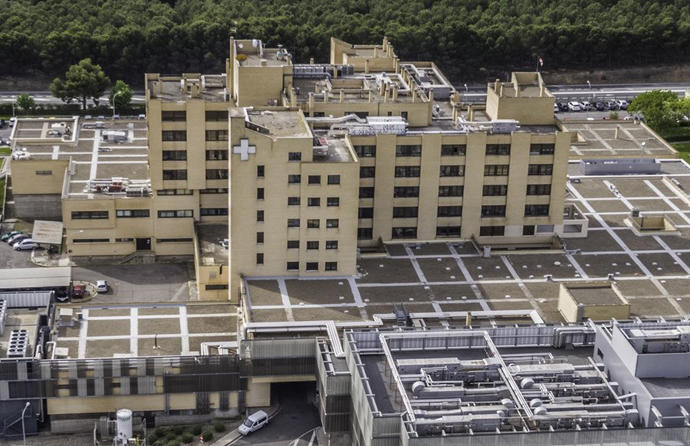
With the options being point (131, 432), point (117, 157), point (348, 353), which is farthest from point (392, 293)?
point (117, 157)

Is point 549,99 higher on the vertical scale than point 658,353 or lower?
higher

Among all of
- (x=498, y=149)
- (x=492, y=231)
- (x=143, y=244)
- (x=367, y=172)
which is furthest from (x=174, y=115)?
(x=492, y=231)

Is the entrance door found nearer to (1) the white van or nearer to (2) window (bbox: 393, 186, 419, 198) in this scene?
(2) window (bbox: 393, 186, 419, 198)

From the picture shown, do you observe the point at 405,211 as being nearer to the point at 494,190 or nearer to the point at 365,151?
the point at 365,151

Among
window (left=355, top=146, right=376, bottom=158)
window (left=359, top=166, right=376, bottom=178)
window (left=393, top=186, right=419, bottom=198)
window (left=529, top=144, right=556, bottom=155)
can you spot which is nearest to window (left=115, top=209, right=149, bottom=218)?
window (left=359, top=166, right=376, bottom=178)

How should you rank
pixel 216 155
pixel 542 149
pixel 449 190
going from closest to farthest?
pixel 449 190 < pixel 542 149 < pixel 216 155

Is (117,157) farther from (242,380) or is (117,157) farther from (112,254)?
(242,380)

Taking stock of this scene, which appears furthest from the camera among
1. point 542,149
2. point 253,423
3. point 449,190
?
point 542,149
